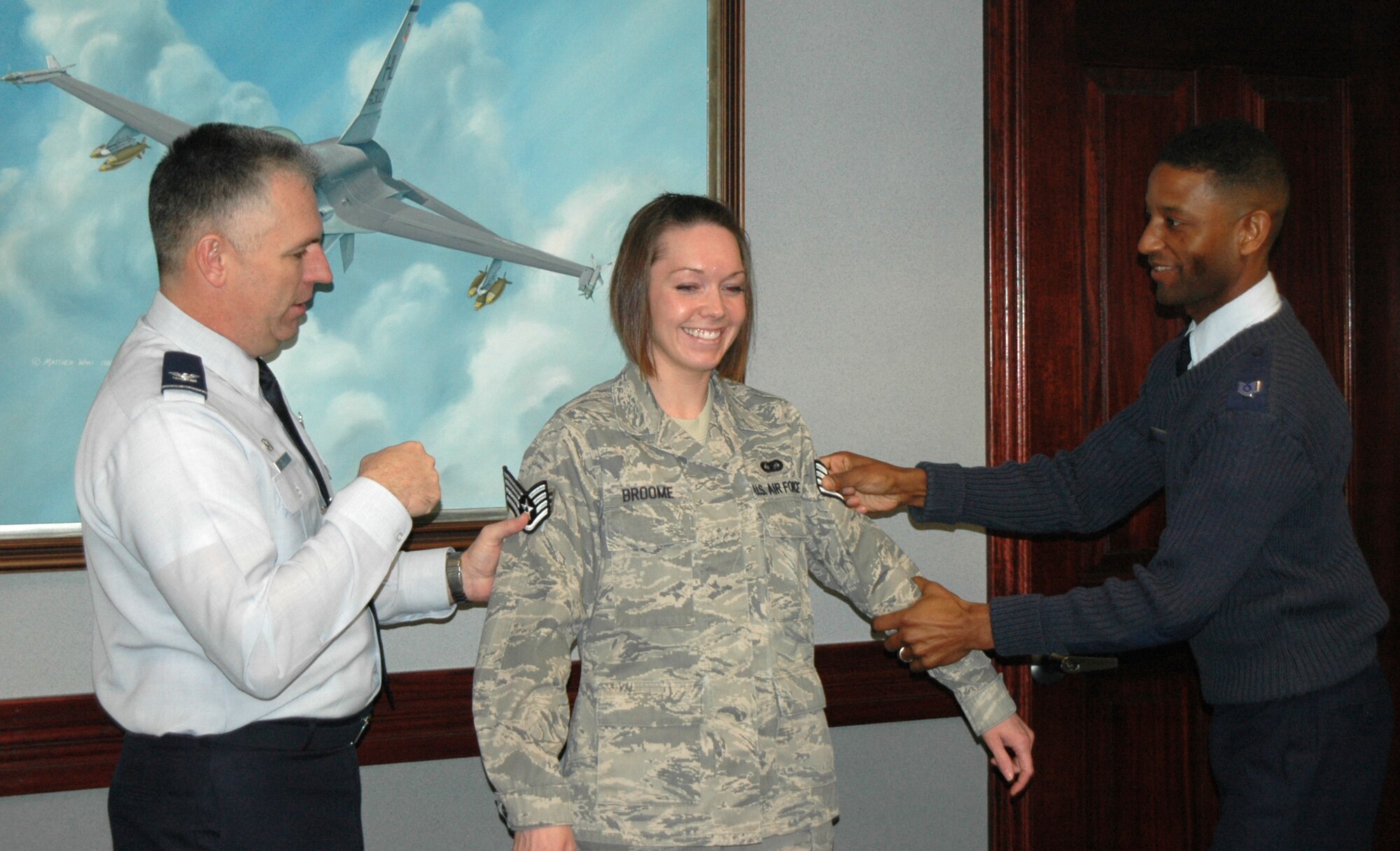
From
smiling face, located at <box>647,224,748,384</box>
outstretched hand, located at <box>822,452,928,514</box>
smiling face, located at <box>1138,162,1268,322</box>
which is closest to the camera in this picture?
smiling face, located at <box>647,224,748,384</box>

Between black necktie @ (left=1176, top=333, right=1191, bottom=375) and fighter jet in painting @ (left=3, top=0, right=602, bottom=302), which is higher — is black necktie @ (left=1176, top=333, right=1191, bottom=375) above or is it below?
below

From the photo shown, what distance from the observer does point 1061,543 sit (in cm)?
278

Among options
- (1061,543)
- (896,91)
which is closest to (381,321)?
(896,91)

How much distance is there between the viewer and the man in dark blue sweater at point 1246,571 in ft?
6.24

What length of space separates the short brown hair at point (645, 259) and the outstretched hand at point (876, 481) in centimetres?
56

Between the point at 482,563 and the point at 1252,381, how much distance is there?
145 cm

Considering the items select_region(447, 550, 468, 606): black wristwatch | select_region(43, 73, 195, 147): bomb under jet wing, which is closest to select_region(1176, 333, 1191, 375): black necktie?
select_region(447, 550, 468, 606): black wristwatch

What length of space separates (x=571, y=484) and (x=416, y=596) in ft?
1.53

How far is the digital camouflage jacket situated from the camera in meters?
1.66

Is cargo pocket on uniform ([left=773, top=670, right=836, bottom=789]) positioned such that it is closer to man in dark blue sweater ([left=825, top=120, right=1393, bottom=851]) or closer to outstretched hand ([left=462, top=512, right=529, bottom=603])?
man in dark blue sweater ([left=825, top=120, right=1393, bottom=851])

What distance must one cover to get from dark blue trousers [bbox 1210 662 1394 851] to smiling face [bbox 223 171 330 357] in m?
1.84

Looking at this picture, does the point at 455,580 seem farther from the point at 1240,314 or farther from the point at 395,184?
the point at 1240,314
